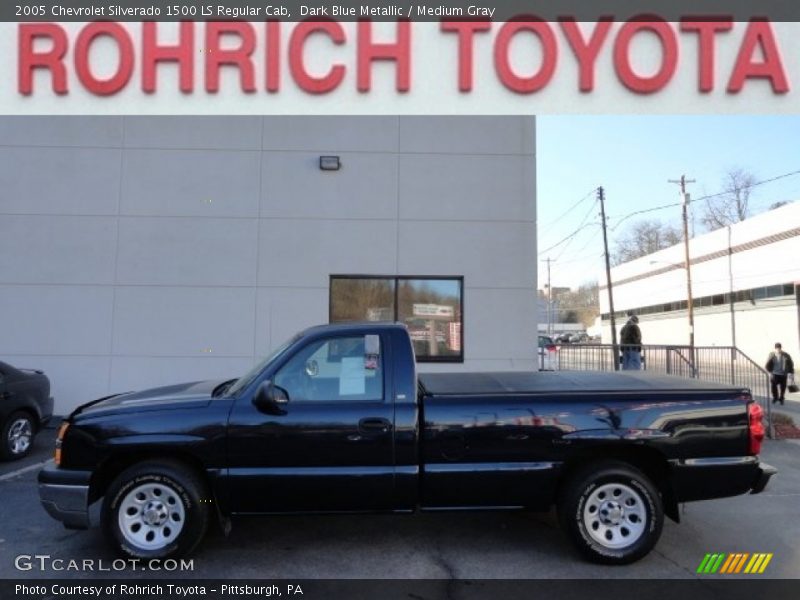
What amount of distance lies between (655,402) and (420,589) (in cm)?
217

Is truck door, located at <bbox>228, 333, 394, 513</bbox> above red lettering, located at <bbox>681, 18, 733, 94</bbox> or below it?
below

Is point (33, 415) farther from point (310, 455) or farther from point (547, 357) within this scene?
point (547, 357)

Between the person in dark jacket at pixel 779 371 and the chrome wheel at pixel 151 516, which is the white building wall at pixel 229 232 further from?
the person in dark jacket at pixel 779 371

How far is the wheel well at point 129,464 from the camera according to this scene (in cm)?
429

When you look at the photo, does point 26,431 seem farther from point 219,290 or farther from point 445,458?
point 445,458

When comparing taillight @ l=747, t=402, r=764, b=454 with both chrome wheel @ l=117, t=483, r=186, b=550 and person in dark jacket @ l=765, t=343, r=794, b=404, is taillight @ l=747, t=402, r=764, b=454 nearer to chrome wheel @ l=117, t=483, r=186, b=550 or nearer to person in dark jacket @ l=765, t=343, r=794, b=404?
chrome wheel @ l=117, t=483, r=186, b=550

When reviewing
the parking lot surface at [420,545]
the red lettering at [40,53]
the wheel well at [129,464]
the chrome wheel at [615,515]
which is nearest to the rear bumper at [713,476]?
the chrome wheel at [615,515]

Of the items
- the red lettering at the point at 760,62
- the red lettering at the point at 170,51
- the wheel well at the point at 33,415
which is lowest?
the wheel well at the point at 33,415

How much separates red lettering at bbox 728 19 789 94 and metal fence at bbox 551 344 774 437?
566 centimetres

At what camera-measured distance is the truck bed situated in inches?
175

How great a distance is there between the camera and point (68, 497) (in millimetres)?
4195

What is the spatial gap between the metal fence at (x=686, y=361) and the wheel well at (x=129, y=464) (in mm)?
7784

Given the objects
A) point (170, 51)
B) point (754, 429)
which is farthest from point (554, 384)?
point (170, 51)

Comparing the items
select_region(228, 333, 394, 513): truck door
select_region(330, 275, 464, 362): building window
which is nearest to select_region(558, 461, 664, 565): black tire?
select_region(228, 333, 394, 513): truck door
